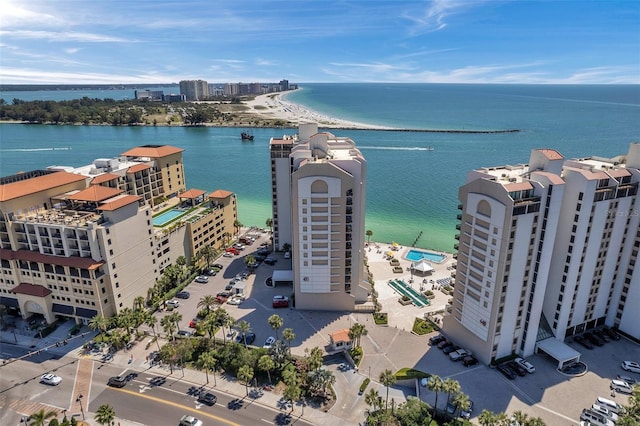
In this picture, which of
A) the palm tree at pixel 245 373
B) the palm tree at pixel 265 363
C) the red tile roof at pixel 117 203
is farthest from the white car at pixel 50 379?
the palm tree at pixel 265 363

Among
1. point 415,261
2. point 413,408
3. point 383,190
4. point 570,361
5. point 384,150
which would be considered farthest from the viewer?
point 384,150

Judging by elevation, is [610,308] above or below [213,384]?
above

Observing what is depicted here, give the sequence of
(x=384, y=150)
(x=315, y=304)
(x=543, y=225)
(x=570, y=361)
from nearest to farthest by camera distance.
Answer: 1. (x=543, y=225)
2. (x=570, y=361)
3. (x=315, y=304)
4. (x=384, y=150)

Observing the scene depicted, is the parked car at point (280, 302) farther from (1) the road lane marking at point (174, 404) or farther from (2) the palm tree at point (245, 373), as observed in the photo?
(1) the road lane marking at point (174, 404)

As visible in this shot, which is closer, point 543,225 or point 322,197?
point 543,225

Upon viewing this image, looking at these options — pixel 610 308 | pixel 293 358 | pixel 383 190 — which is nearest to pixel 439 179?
pixel 383 190

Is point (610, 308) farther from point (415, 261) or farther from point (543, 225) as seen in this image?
point (415, 261)
